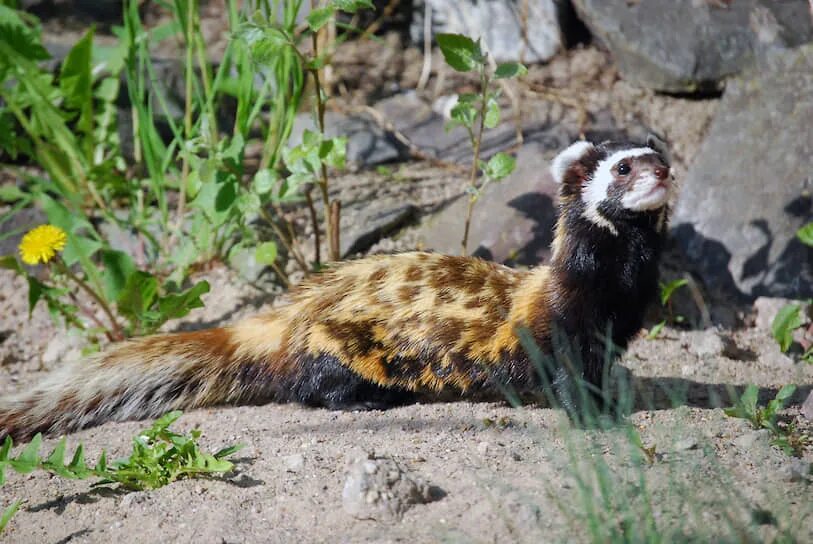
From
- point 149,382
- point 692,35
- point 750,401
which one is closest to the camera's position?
point 750,401

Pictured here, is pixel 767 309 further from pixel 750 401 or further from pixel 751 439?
pixel 751 439

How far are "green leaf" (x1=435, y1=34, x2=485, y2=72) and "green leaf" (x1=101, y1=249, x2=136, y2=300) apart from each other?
6.18 feet

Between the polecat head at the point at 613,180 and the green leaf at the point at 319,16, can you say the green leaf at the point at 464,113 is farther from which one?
the green leaf at the point at 319,16

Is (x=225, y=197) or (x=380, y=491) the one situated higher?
(x=225, y=197)

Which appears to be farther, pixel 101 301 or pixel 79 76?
pixel 79 76

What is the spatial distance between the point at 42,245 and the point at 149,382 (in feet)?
2.70

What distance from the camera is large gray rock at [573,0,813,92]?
19.9 ft

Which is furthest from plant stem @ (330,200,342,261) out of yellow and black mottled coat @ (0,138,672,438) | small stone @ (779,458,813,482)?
small stone @ (779,458,813,482)

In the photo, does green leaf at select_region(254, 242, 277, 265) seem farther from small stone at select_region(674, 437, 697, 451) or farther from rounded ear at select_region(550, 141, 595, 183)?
small stone at select_region(674, 437, 697, 451)

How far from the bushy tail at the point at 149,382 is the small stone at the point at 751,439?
1.96m

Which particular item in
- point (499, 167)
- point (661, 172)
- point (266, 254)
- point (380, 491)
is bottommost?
point (380, 491)

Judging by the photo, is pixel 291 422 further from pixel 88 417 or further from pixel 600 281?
pixel 600 281

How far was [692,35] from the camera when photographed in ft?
20.4

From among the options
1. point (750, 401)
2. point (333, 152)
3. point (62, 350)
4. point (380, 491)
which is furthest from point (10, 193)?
point (750, 401)
